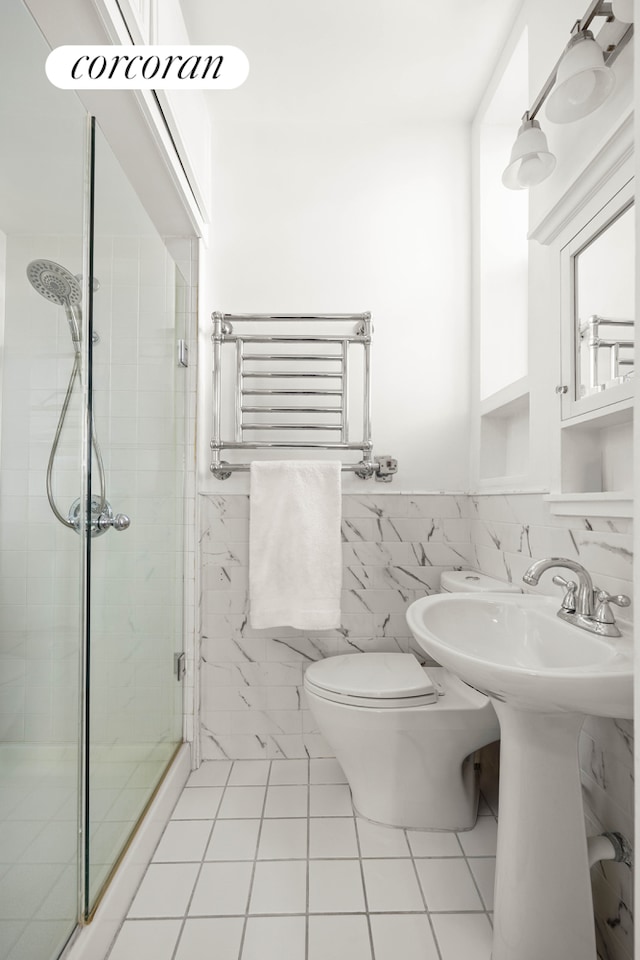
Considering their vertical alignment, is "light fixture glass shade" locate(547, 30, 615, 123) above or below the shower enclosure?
above

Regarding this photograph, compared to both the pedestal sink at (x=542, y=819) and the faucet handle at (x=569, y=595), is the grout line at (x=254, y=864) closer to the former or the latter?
the pedestal sink at (x=542, y=819)

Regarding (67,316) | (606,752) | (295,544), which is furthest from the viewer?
(295,544)

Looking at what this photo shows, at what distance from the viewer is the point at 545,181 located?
57.1 inches

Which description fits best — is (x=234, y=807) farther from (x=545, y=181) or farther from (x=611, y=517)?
(x=545, y=181)

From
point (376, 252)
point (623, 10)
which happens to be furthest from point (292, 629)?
point (623, 10)

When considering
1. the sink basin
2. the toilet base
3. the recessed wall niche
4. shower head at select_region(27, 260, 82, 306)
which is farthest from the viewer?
the recessed wall niche

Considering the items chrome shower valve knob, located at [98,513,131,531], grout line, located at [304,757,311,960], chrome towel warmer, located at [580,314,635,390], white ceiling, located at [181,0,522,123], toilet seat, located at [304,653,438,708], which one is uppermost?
white ceiling, located at [181,0,522,123]

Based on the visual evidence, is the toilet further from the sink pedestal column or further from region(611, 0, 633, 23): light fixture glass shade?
region(611, 0, 633, 23): light fixture glass shade

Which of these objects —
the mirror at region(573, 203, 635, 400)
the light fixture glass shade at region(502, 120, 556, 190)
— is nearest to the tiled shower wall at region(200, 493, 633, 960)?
the mirror at region(573, 203, 635, 400)

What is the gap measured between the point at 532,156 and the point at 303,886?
1.85 metres

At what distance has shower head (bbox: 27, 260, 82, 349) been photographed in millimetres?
935

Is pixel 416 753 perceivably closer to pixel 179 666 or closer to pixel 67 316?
pixel 179 666

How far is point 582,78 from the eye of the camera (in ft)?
3.68

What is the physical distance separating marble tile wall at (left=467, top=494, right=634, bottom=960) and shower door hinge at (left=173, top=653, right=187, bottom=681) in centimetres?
119
